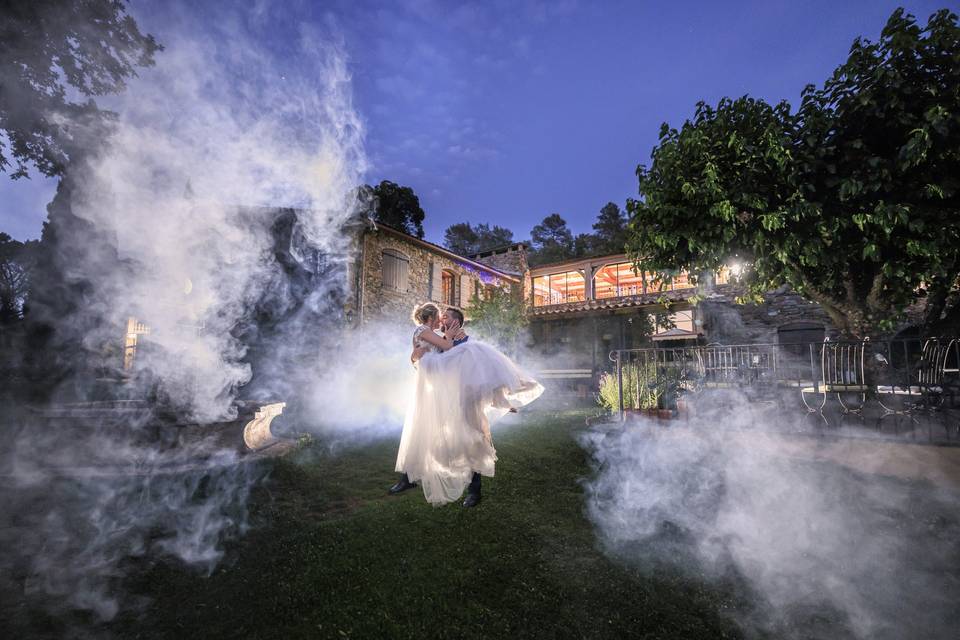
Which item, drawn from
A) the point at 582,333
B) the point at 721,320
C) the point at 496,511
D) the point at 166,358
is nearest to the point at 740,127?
the point at 496,511

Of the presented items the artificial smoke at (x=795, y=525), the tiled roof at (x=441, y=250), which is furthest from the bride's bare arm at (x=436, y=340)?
the tiled roof at (x=441, y=250)

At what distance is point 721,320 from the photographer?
52.0 feet

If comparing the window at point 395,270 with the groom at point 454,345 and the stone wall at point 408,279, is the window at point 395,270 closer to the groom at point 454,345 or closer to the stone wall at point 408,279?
the stone wall at point 408,279

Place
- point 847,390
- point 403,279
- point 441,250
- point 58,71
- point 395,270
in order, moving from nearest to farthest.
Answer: point 847,390, point 58,71, point 395,270, point 403,279, point 441,250

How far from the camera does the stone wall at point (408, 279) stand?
14.3m

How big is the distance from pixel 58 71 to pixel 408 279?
34.3 ft

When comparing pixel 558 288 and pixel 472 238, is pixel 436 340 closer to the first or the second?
pixel 558 288

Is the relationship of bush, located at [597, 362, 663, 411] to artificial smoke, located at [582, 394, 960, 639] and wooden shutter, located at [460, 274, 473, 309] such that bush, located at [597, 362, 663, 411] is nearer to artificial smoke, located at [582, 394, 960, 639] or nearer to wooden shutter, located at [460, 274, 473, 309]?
artificial smoke, located at [582, 394, 960, 639]

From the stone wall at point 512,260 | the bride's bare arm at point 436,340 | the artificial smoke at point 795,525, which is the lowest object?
the artificial smoke at point 795,525

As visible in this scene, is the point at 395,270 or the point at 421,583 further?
the point at 395,270

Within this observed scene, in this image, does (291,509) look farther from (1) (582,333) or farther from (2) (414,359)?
(1) (582,333)

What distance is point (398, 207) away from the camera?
84.0 ft

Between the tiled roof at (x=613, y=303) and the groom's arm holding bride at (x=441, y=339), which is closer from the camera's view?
the groom's arm holding bride at (x=441, y=339)

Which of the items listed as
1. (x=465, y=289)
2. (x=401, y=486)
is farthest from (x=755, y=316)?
(x=401, y=486)
